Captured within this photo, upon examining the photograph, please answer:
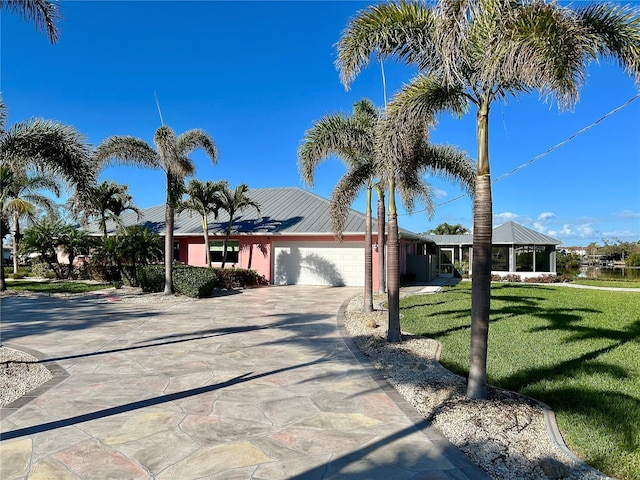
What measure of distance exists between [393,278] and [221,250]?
16884mm

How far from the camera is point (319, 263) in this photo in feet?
71.3

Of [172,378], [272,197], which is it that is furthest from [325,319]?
Answer: [272,197]

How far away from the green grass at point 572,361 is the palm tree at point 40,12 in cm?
859

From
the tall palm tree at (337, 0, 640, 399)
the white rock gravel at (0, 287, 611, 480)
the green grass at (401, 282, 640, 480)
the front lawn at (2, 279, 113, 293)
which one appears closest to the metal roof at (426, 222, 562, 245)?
the green grass at (401, 282, 640, 480)

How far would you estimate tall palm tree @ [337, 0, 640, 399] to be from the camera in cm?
436

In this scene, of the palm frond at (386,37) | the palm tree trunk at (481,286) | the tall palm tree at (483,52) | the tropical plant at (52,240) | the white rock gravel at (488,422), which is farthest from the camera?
the tropical plant at (52,240)

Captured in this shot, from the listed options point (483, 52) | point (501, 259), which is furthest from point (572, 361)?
point (501, 259)

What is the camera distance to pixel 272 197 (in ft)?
90.4

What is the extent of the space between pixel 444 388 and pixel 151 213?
28.0 m

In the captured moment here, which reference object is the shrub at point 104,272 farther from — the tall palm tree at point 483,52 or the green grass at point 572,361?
the tall palm tree at point 483,52

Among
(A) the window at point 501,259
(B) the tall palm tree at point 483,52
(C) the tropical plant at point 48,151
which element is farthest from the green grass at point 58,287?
(A) the window at point 501,259

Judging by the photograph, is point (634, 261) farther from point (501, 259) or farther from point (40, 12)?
point (40, 12)

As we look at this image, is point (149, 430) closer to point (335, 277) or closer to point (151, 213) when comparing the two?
point (335, 277)

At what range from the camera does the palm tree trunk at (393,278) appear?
823 cm
